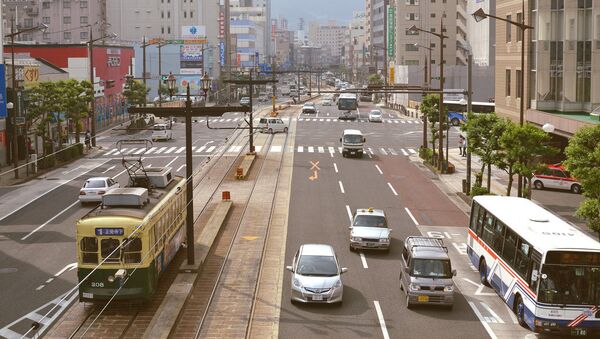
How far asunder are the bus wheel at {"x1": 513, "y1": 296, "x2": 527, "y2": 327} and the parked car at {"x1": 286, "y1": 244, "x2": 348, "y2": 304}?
5.78 metres

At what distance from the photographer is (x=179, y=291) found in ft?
91.9

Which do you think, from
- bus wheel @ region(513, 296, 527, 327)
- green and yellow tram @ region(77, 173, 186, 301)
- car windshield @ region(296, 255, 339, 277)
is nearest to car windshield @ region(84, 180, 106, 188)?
green and yellow tram @ region(77, 173, 186, 301)

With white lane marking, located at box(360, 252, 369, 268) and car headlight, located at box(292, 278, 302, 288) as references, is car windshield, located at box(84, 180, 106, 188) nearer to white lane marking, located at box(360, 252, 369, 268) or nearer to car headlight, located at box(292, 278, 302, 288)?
white lane marking, located at box(360, 252, 369, 268)

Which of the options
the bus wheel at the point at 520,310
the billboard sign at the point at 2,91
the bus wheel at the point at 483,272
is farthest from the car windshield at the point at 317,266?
the billboard sign at the point at 2,91

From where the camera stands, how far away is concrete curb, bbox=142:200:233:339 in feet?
78.1

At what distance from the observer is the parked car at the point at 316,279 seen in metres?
27.2

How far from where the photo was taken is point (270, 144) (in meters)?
77.9

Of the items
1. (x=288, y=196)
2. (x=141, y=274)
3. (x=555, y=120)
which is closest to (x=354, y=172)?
(x=288, y=196)

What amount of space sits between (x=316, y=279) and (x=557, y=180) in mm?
30382

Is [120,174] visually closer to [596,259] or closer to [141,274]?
[141,274]

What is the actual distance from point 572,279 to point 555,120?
28210mm

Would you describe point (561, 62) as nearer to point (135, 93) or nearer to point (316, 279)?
point (316, 279)

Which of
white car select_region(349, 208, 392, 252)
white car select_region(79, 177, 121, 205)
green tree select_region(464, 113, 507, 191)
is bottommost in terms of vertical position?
white car select_region(349, 208, 392, 252)

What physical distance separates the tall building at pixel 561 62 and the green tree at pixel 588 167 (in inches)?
707
